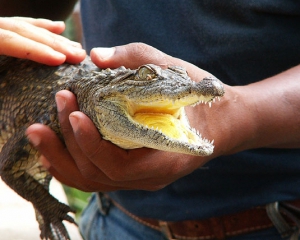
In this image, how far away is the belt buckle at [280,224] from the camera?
2.25 meters

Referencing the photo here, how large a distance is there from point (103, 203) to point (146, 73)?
3.56 feet

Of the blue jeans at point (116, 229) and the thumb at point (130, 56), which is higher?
the thumb at point (130, 56)

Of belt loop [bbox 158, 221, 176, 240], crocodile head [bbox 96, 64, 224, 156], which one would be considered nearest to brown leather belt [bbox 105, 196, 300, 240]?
belt loop [bbox 158, 221, 176, 240]

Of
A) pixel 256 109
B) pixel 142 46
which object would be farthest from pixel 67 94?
pixel 256 109

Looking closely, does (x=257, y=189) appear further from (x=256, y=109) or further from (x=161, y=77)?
(x=161, y=77)

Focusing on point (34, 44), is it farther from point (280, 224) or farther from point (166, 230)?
point (280, 224)

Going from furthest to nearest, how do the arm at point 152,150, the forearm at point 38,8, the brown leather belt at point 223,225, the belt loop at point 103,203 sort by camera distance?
the belt loop at point 103,203
the forearm at point 38,8
the brown leather belt at point 223,225
the arm at point 152,150

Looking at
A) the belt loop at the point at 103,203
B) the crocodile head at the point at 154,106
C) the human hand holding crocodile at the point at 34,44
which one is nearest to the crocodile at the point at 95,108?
the crocodile head at the point at 154,106

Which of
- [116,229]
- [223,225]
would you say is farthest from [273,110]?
[116,229]

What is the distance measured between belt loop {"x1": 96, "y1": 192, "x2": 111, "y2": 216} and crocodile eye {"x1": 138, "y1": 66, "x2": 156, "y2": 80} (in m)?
1.04

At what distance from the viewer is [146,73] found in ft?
6.02

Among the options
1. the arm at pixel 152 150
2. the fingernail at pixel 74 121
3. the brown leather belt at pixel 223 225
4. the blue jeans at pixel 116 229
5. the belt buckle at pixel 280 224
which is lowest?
the blue jeans at pixel 116 229

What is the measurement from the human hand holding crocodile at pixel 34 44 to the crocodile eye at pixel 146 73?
0.46m

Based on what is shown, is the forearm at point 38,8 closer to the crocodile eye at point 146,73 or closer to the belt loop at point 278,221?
the crocodile eye at point 146,73
